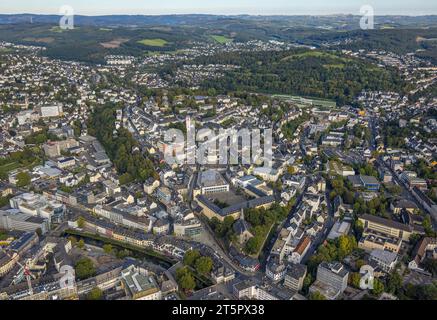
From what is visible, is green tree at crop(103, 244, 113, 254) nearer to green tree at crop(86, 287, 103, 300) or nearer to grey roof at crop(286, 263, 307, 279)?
green tree at crop(86, 287, 103, 300)

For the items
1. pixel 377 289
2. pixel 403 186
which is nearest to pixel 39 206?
pixel 377 289

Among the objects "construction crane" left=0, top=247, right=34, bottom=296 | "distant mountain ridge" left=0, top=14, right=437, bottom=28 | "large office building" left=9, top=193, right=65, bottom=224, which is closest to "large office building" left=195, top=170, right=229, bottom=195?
"large office building" left=9, top=193, right=65, bottom=224

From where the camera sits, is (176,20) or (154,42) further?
(176,20)

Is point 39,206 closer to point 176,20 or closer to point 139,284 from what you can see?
point 139,284

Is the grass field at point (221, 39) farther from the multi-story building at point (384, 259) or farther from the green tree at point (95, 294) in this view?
the green tree at point (95, 294)
